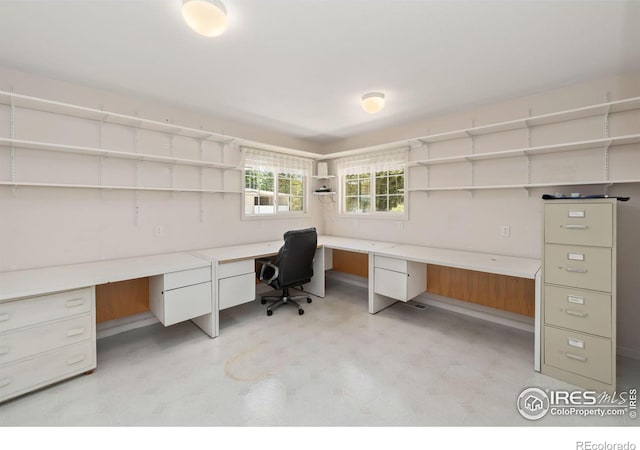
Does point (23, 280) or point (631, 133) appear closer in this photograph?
point (23, 280)

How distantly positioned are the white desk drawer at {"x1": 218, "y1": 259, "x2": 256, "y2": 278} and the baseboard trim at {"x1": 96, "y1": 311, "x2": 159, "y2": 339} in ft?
3.24

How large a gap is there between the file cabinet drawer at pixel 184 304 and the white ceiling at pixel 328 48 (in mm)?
1848

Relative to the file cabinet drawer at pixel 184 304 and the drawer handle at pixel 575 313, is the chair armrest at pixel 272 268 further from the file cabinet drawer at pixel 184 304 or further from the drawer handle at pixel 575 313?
the drawer handle at pixel 575 313

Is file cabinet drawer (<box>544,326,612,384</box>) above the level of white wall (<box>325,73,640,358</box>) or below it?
below

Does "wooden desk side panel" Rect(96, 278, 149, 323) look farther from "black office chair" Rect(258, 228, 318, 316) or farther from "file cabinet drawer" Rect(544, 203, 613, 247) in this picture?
"file cabinet drawer" Rect(544, 203, 613, 247)

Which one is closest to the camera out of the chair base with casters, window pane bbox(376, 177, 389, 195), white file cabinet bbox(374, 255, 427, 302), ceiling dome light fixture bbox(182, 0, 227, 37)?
ceiling dome light fixture bbox(182, 0, 227, 37)

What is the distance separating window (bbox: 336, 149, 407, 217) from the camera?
3.81 meters

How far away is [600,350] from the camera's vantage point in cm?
188

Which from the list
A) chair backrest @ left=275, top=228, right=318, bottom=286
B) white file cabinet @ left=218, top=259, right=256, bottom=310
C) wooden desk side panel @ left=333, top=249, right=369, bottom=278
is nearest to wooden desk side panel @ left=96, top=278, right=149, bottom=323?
white file cabinet @ left=218, top=259, right=256, bottom=310

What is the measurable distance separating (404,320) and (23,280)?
333 centimetres

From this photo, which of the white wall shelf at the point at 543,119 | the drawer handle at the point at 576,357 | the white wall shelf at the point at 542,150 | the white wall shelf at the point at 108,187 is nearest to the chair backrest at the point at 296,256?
the white wall shelf at the point at 108,187

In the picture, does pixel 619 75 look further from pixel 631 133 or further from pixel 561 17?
pixel 561 17

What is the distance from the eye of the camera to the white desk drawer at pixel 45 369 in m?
1.76
